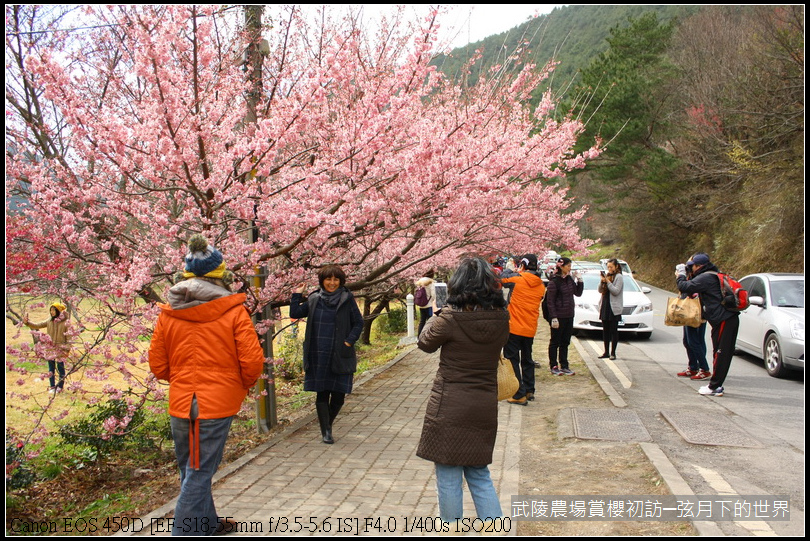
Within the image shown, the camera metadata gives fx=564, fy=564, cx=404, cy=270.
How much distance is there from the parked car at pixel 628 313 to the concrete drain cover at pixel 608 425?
6.61 metres

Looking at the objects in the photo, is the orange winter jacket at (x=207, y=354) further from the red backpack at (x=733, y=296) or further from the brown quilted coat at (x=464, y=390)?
the red backpack at (x=733, y=296)

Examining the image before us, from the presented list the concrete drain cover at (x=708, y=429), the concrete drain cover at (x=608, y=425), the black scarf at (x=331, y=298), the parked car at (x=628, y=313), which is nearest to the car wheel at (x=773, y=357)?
the concrete drain cover at (x=708, y=429)

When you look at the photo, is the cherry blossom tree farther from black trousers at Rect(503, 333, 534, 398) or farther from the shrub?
black trousers at Rect(503, 333, 534, 398)

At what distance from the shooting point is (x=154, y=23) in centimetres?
512

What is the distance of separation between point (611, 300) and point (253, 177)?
23.5 ft

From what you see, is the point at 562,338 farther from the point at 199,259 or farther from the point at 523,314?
the point at 199,259

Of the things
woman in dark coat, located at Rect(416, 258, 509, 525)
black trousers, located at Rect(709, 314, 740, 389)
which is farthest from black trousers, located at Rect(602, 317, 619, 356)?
woman in dark coat, located at Rect(416, 258, 509, 525)

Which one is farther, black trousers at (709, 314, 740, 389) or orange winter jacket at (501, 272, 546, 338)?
black trousers at (709, 314, 740, 389)

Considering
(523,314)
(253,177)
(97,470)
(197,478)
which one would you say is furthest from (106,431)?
(523,314)

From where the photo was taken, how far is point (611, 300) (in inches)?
409

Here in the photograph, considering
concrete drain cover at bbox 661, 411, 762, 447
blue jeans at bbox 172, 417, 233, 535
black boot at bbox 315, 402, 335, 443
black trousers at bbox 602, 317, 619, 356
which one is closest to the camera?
Result: blue jeans at bbox 172, 417, 233, 535

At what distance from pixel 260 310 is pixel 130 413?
160 centimetres

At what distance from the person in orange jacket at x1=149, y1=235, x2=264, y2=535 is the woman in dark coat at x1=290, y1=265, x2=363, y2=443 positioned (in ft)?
6.77

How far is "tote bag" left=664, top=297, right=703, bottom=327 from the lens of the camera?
344 inches
